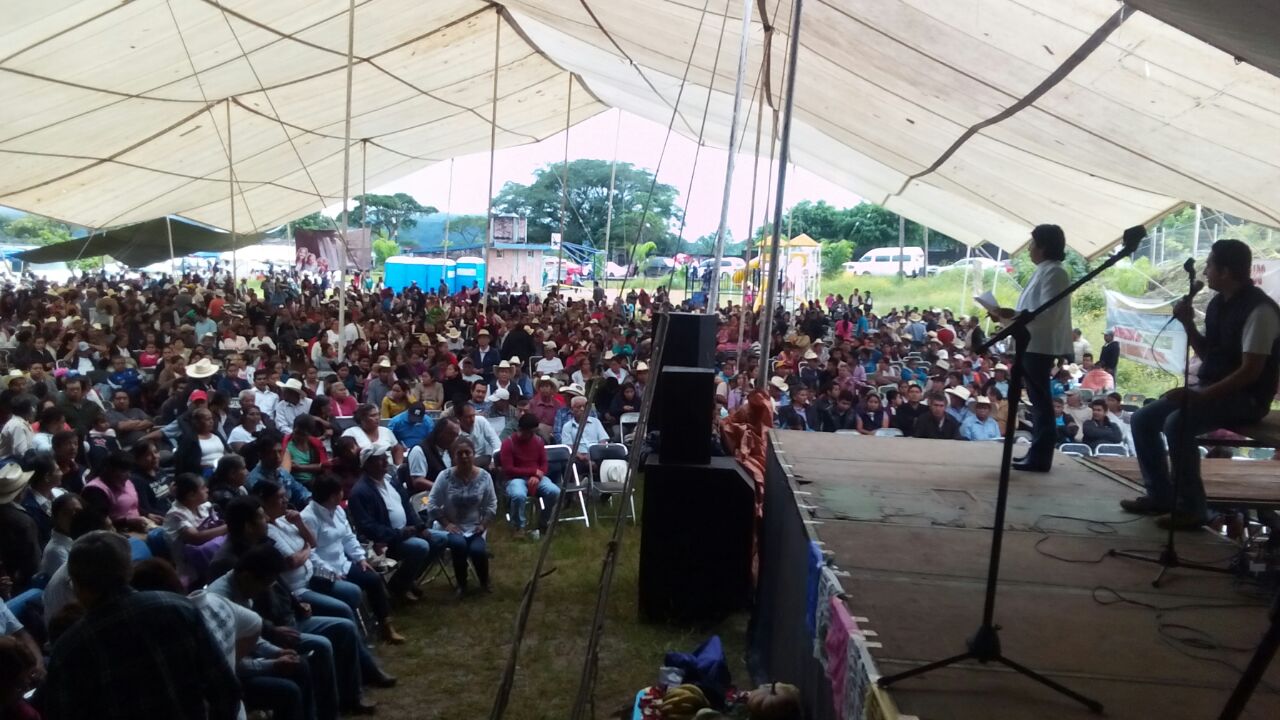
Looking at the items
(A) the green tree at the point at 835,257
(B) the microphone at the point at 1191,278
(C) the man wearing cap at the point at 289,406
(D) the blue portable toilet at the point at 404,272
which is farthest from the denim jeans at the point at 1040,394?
(A) the green tree at the point at 835,257

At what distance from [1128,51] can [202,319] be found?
13.5 meters

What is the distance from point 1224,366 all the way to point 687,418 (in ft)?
9.15

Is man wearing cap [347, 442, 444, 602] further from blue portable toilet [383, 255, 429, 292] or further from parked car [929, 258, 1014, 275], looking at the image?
blue portable toilet [383, 255, 429, 292]

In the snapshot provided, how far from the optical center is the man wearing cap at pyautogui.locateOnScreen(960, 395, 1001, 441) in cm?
906

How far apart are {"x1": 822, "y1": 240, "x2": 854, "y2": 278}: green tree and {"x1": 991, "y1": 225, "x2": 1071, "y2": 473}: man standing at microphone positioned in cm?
3583

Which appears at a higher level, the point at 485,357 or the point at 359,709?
the point at 485,357

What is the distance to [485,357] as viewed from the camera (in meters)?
11.8

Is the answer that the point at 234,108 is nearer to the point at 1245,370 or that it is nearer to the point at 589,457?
the point at 589,457

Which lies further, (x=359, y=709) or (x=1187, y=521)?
(x=359, y=709)

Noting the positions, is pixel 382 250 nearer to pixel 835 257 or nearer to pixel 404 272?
pixel 404 272

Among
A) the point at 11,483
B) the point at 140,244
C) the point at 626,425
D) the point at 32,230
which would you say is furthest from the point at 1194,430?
the point at 32,230

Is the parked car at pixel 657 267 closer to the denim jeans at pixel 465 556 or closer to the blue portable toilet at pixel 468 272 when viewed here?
the blue portable toilet at pixel 468 272

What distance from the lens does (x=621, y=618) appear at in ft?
19.1

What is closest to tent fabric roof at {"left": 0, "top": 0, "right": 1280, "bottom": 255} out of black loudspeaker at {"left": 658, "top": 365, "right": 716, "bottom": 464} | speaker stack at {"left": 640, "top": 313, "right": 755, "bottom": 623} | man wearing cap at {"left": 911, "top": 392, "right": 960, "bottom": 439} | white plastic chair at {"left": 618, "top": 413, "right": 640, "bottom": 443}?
man wearing cap at {"left": 911, "top": 392, "right": 960, "bottom": 439}
